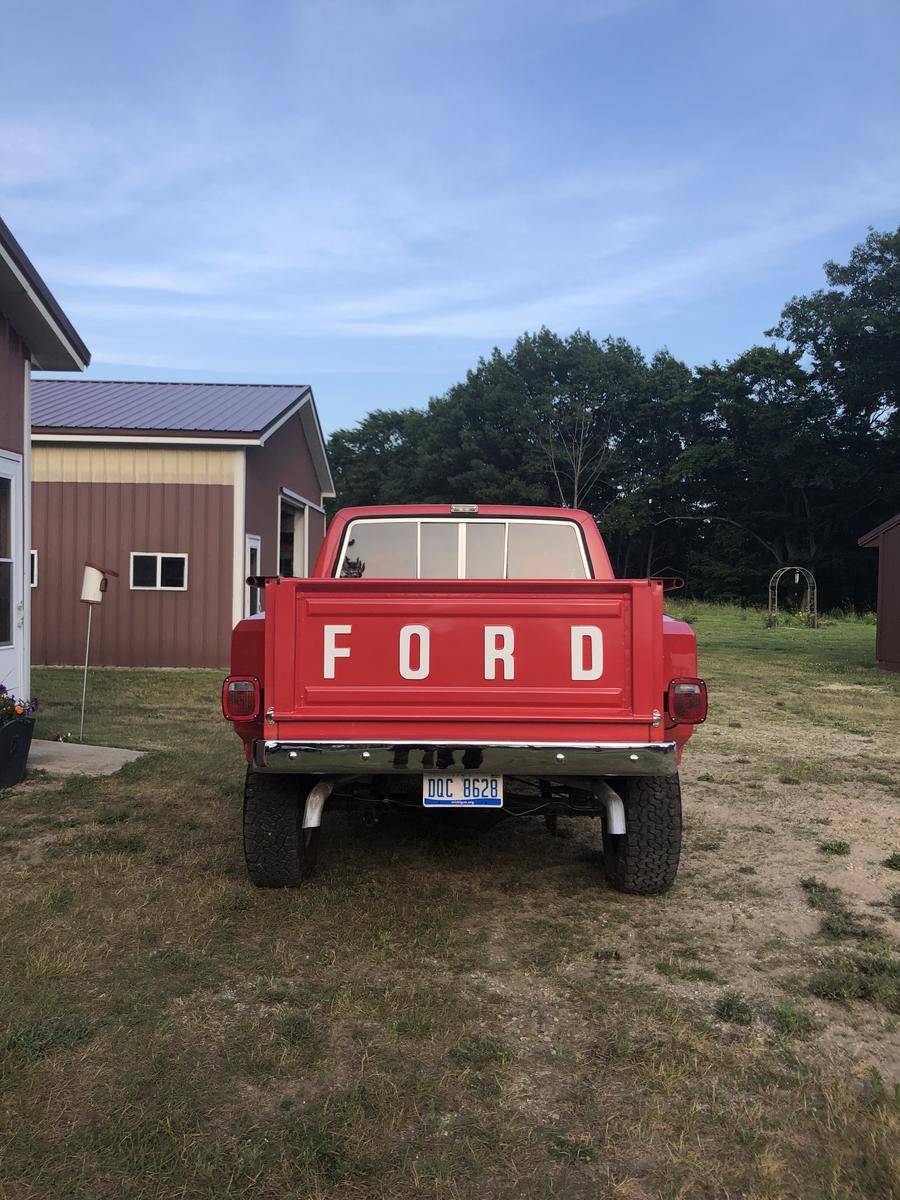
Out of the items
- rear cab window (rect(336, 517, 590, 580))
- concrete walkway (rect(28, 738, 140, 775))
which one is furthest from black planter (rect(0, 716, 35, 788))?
rear cab window (rect(336, 517, 590, 580))

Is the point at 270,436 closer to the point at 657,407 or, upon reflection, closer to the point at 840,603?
the point at 840,603

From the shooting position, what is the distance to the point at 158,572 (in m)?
15.7

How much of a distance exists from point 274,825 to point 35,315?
602cm

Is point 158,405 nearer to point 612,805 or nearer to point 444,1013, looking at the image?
point 612,805

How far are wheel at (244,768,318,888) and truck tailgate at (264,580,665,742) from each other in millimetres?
505

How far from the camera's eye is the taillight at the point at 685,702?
4125 mm

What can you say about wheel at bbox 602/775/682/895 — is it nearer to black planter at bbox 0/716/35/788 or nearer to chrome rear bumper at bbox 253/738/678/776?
chrome rear bumper at bbox 253/738/678/776

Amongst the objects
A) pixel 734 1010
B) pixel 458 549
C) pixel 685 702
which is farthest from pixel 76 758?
pixel 734 1010

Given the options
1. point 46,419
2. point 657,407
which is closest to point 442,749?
point 46,419

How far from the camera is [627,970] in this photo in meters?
A: 3.77

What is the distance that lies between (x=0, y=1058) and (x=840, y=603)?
155ft

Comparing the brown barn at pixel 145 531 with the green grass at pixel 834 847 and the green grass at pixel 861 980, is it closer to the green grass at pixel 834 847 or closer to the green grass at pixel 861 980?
the green grass at pixel 834 847

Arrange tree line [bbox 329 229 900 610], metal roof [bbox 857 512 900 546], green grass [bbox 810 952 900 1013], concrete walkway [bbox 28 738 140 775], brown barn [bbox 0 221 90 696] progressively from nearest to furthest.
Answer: green grass [bbox 810 952 900 1013]
concrete walkway [bbox 28 738 140 775]
brown barn [bbox 0 221 90 696]
metal roof [bbox 857 512 900 546]
tree line [bbox 329 229 900 610]

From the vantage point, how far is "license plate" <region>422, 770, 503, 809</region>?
4203 millimetres
